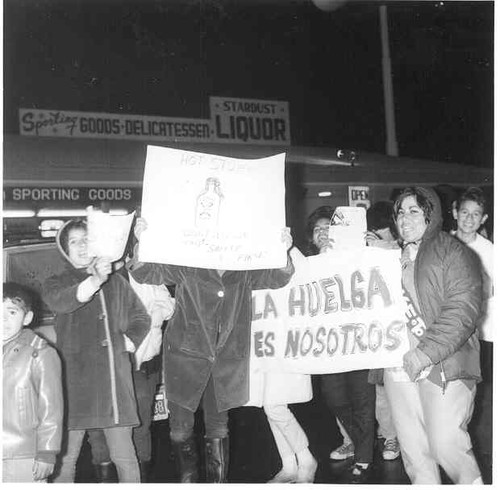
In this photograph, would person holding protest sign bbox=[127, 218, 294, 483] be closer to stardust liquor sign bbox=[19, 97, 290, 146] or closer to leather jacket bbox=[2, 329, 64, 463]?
leather jacket bbox=[2, 329, 64, 463]

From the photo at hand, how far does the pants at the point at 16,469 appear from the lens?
2.85m

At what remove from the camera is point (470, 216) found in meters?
3.54

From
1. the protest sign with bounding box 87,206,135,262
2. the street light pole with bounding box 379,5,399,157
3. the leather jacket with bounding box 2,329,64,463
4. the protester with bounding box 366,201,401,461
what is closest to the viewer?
the leather jacket with bounding box 2,329,64,463

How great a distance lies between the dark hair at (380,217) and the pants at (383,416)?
1029 millimetres

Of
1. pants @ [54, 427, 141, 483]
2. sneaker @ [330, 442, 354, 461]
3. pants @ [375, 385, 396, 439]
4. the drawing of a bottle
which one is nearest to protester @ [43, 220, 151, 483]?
pants @ [54, 427, 141, 483]

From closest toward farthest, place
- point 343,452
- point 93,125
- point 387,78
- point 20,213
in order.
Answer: point 343,452 → point 20,213 → point 93,125 → point 387,78

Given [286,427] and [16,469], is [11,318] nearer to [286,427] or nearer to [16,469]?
[16,469]

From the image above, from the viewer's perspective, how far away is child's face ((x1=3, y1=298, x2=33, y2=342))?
2.83 metres

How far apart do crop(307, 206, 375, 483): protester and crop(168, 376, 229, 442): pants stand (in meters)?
0.71

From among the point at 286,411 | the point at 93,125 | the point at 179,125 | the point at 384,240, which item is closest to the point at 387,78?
the point at 179,125

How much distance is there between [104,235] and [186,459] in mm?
1154

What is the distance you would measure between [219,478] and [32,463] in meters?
0.90

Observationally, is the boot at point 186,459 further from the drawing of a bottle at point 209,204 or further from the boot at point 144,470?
the drawing of a bottle at point 209,204

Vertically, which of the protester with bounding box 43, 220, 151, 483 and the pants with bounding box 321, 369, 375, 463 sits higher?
the protester with bounding box 43, 220, 151, 483
